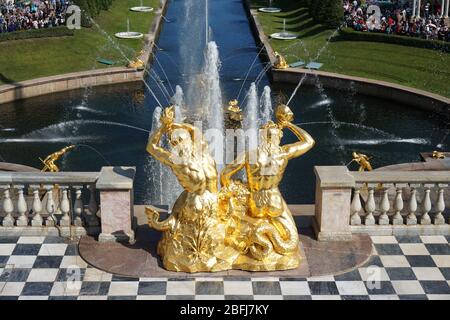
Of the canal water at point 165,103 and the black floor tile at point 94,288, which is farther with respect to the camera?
the canal water at point 165,103

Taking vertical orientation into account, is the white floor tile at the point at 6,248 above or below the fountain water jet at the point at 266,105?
above

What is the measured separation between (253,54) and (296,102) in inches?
365

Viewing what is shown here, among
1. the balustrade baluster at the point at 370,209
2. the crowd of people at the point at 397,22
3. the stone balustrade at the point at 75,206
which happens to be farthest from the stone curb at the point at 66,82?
the balustrade baluster at the point at 370,209

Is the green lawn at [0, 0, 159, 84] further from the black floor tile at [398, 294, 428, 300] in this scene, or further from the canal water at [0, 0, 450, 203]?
the black floor tile at [398, 294, 428, 300]

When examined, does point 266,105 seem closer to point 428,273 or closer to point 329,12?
point 329,12

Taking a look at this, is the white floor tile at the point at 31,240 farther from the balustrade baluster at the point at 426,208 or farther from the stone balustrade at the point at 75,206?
the balustrade baluster at the point at 426,208

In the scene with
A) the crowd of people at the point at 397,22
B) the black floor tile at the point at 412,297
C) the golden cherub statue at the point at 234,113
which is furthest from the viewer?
the crowd of people at the point at 397,22

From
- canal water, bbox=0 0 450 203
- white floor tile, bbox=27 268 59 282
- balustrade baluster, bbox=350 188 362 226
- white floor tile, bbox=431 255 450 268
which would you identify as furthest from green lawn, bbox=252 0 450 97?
white floor tile, bbox=27 268 59 282

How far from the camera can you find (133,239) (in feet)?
47.9

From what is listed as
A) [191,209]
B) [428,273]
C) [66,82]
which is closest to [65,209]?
[191,209]

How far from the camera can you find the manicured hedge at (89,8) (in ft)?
136

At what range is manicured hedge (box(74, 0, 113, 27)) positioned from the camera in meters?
41.4

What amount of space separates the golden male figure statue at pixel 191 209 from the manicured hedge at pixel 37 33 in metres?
25.2
